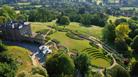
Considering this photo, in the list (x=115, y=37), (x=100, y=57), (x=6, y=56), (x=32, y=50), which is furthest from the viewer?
(x=115, y=37)

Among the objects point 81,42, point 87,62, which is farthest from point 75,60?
point 81,42

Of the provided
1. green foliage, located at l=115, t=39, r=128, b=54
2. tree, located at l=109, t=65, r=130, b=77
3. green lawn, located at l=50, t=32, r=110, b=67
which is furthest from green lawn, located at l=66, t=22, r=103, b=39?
tree, located at l=109, t=65, r=130, b=77

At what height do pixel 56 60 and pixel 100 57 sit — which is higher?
pixel 56 60

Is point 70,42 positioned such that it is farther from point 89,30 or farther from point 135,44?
point 89,30

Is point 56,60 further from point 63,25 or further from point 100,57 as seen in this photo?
point 63,25

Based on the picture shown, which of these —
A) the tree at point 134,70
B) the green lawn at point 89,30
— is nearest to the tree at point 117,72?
the tree at point 134,70

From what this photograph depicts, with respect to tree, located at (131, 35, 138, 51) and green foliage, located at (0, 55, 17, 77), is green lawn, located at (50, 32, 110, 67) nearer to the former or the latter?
tree, located at (131, 35, 138, 51)

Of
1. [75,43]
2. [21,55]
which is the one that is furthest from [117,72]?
[75,43]
